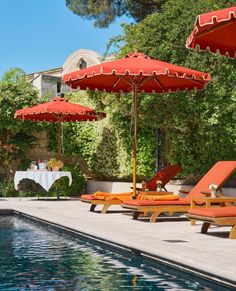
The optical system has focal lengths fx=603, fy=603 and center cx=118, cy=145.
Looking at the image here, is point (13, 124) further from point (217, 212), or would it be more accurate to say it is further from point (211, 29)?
point (211, 29)

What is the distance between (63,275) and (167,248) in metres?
1.64

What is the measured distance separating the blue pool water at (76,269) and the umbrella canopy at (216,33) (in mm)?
3144

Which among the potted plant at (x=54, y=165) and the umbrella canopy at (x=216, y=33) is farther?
the potted plant at (x=54, y=165)

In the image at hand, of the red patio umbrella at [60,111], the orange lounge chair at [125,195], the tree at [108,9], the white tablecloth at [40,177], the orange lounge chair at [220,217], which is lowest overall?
the orange lounge chair at [220,217]

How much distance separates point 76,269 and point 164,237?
2.56 m

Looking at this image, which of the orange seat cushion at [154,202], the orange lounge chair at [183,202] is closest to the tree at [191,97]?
the orange lounge chair at [183,202]

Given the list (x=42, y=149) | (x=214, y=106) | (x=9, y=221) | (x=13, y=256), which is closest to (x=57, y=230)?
(x=9, y=221)

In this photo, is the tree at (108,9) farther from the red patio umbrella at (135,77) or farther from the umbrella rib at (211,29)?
the umbrella rib at (211,29)

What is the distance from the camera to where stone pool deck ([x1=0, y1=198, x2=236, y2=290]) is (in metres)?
6.83

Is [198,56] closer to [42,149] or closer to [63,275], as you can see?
[42,149]

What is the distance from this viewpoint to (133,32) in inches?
691

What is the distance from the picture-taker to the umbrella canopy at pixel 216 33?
761cm

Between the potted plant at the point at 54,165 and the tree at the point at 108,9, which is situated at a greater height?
the tree at the point at 108,9

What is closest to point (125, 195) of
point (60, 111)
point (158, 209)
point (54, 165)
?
point (158, 209)
